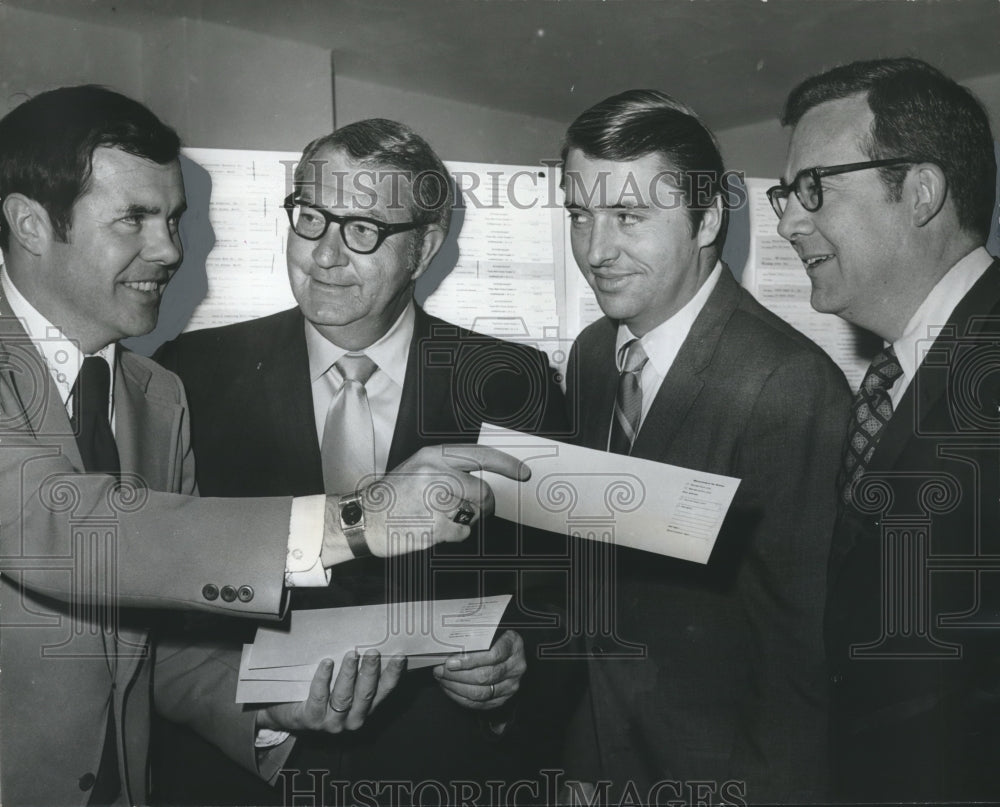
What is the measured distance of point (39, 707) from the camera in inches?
70.4

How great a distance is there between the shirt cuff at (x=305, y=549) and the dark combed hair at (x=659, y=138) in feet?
2.86

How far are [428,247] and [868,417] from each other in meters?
0.93

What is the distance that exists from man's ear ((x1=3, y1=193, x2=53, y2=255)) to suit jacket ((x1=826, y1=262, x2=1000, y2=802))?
5.28ft

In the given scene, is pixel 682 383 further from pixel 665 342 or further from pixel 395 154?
pixel 395 154

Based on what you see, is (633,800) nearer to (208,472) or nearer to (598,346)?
(598,346)

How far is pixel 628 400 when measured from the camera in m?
1.86

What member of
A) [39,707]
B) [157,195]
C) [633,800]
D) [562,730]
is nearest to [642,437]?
[562,730]

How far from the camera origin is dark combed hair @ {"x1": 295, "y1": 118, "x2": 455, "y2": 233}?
1.83 meters

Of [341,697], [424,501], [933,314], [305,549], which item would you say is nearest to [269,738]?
[341,697]

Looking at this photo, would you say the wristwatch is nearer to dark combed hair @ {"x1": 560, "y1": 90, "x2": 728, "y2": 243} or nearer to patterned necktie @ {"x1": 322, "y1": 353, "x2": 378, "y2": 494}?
patterned necktie @ {"x1": 322, "y1": 353, "x2": 378, "y2": 494}

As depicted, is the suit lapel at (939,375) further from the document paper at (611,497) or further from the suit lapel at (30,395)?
the suit lapel at (30,395)

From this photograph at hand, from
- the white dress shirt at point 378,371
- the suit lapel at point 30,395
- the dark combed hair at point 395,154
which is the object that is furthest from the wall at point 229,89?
the suit lapel at point 30,395

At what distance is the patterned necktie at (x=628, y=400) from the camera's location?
1.85 metres

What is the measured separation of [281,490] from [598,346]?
0.68 m
